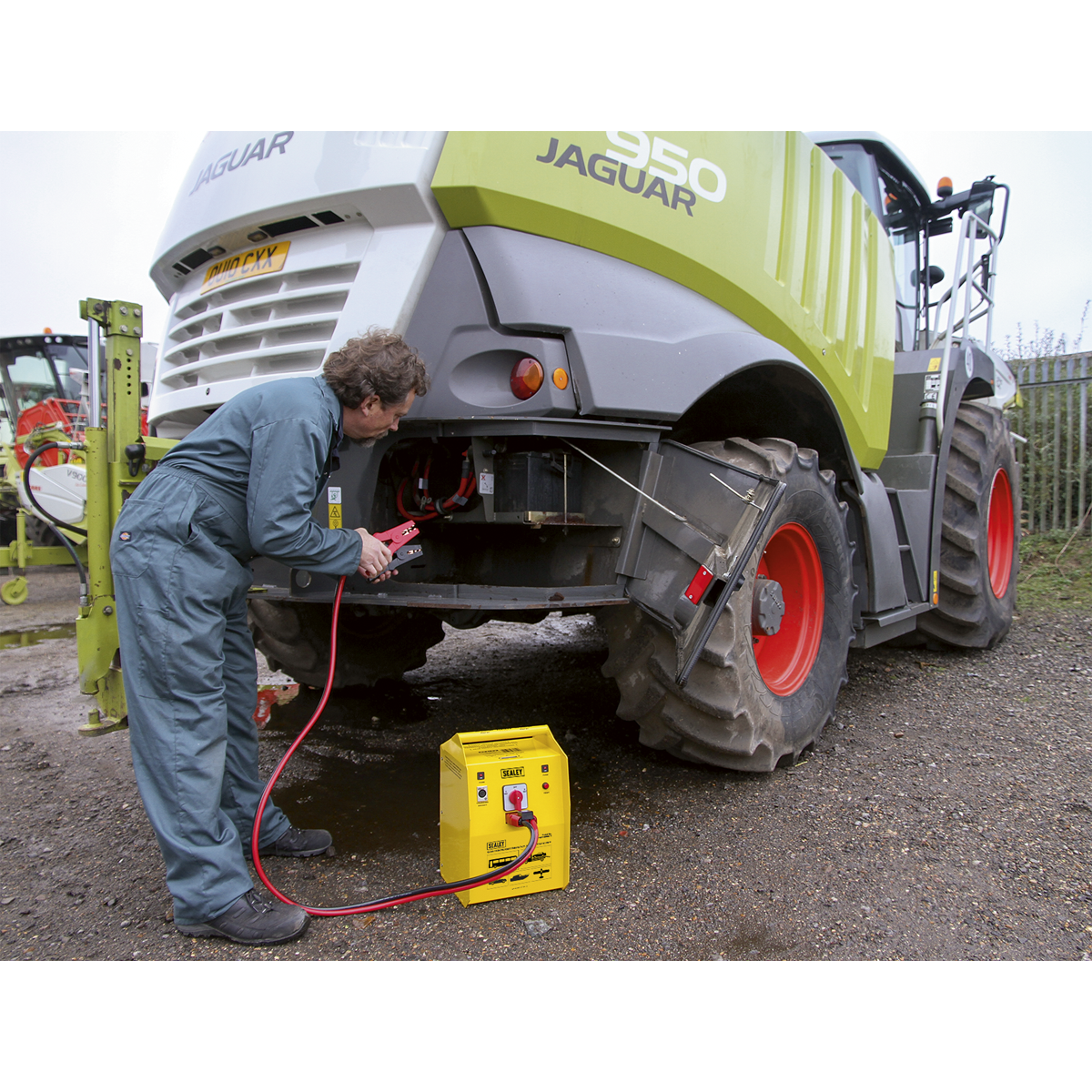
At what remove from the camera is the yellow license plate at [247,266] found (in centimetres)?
261

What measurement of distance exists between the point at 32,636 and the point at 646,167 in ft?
21.6

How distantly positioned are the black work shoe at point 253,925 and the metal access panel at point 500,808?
0.45 metres

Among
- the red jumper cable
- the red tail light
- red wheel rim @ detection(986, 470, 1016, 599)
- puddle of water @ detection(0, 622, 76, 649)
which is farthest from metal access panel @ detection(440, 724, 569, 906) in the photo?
puddle of water @ detection(0, 622, 76, 649)

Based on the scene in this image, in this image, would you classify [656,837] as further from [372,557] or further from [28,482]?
[28,482]

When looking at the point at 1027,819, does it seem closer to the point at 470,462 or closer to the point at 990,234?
the point at 470,462

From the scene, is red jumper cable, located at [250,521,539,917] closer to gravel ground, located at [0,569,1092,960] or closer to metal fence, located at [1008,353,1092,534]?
gravel ground, located at [0,569,1092,960]

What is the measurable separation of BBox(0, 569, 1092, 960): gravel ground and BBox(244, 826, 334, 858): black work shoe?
5 centimetres

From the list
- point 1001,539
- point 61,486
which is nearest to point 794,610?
point 1001,539

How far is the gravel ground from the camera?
2.06m

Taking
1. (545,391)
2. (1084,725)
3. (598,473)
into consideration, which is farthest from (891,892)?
(1084,725)

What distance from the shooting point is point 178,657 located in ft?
6.79

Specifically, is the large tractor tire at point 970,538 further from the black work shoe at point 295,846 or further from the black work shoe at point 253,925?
the black work shoe at point 253,925

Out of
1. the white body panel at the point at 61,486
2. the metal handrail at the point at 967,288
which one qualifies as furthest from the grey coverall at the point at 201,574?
the white body panel at the point at 61,486

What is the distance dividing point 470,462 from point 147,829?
174cm
